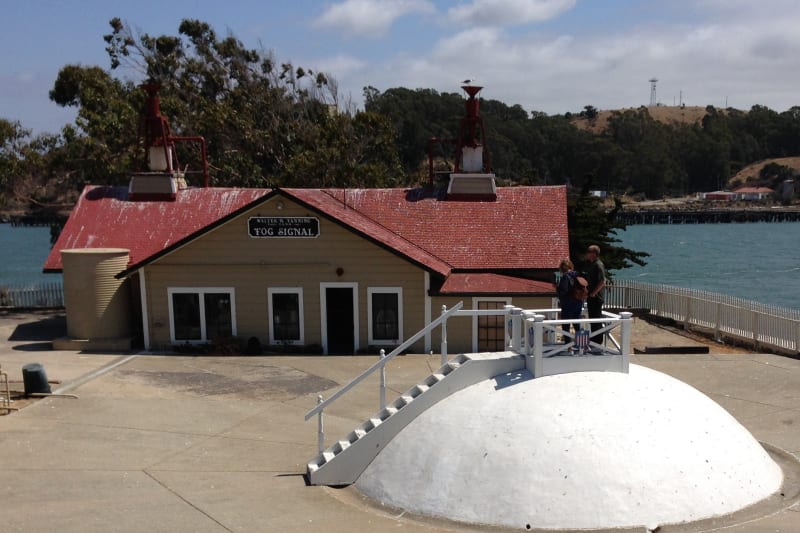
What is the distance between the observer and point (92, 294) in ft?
78.4

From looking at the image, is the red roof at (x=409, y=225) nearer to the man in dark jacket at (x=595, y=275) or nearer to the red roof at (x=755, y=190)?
the man in dark jacket at (x=595, y=275)

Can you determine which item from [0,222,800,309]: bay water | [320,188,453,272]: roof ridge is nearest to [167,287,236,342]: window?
[320,188,453,272]: roof ridge

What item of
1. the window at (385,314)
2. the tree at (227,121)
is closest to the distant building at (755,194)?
the tree at (227,121)

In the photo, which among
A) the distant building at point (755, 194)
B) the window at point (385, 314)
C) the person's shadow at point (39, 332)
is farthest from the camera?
the distant building at point (755, 194)

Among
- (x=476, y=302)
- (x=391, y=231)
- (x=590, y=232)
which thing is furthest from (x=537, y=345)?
(x=590, y=232)

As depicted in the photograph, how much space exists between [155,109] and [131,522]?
2206 cm

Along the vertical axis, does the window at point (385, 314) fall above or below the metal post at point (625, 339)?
below

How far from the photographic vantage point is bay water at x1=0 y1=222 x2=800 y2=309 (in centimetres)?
6875

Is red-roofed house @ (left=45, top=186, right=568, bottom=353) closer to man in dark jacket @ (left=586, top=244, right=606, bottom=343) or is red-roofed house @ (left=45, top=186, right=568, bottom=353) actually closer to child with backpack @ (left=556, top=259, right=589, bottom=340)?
man in dark jacket @ (left=586, top=244, right=606, bottom=343)

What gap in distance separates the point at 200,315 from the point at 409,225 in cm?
773

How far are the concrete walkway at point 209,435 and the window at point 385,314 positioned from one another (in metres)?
1.15

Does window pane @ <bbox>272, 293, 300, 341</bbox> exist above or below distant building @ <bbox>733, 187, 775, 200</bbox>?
below

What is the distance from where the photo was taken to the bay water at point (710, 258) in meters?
68.8

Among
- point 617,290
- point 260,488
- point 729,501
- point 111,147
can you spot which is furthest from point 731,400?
point 111,147
